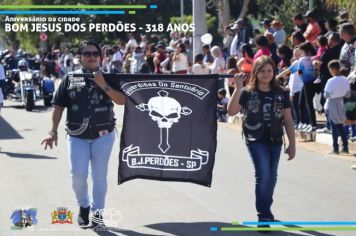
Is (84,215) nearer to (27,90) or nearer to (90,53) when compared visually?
(90,53)

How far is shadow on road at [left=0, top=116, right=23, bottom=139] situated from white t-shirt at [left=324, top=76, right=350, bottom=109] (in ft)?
23.0

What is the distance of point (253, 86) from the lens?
7840 mm

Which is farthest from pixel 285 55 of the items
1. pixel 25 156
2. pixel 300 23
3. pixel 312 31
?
pixel 25 156

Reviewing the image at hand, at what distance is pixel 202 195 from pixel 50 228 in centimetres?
242

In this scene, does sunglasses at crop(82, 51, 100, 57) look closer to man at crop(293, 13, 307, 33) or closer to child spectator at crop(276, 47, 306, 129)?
child spectator at crop(276, 47, 306, 129)

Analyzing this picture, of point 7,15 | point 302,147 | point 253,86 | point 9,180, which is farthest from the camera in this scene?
point 7,15

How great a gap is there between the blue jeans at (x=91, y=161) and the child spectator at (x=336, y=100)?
18.9 feet

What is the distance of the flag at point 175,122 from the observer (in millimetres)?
8164

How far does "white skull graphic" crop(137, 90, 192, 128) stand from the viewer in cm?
819

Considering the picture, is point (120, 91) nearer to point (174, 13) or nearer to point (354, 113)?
point (354, 113)

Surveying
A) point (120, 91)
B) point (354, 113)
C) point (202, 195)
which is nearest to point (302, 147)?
point (354, 113)

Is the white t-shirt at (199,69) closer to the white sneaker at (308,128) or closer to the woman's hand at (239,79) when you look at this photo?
the white sneaker at (308,128)

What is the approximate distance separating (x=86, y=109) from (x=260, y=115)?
1.79 metres

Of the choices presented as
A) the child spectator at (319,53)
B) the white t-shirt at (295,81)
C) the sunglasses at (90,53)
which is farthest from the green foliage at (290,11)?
the sunglasses at (90,53)
